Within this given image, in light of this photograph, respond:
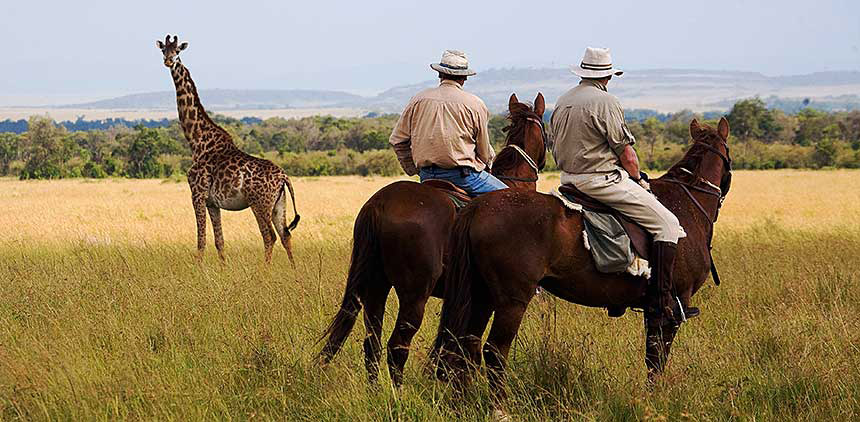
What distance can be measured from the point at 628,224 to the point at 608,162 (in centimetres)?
43

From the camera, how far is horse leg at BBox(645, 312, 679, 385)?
6.20 m

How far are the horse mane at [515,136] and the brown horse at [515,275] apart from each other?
2.02 meters

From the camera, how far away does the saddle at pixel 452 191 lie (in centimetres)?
645

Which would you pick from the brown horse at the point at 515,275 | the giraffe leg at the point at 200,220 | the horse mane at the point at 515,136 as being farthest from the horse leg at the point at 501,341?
the giraffe leg at the point at 200,220

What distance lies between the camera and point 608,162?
6043 millimetres

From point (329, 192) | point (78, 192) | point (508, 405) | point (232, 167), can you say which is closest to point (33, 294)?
point (232, 167)

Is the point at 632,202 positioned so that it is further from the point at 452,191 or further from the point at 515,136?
the point at 515,136

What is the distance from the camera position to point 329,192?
34.4 meters

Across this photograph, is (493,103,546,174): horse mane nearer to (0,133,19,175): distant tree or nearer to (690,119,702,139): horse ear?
(690,119,702,139): horse ear

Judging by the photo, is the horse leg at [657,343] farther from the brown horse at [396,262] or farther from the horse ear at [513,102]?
the horse ear at [513,102]

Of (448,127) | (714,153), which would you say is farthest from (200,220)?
(714,153)

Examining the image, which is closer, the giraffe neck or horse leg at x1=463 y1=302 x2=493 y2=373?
horse leg at x1=463 y1=302 x2=493 y2=373

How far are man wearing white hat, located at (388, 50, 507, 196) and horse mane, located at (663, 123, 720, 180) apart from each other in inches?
53.8

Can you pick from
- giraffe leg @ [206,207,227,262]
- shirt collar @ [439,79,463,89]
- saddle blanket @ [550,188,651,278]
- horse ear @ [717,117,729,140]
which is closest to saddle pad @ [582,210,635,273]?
saddle blanket @ [550,188,651,278]
